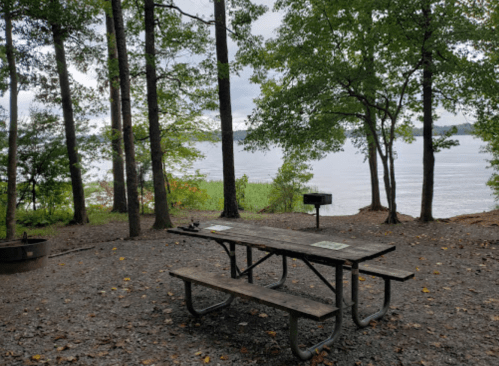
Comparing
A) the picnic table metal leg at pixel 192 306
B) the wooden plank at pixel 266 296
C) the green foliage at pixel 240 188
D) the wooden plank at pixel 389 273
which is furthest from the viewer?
the green foliage at pixel 240 188

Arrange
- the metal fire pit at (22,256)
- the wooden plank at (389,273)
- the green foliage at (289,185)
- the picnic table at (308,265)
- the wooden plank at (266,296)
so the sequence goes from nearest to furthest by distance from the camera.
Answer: the wooden plank at (266,296) < the picnic table at (308,265) < the wooden plank at (389,273) < the metal fire pit at (22,256) < the green foliage at (289,185)

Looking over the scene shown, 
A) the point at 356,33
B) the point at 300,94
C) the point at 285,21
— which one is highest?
the point at 285,21

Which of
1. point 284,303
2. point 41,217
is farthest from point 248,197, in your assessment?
point 284,303

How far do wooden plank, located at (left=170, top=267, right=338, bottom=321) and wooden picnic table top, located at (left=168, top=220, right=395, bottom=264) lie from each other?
0.41m

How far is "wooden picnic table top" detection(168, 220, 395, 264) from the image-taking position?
3395 millimetres

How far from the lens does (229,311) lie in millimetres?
4316

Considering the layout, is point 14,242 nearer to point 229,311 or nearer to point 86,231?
point 86,231

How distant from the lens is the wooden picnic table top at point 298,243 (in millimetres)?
3395

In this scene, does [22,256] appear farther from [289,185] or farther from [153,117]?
[289,185]

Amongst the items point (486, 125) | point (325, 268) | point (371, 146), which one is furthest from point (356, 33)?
point (325, 268)

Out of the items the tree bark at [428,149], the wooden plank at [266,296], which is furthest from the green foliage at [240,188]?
the wooden plank at [266,296]

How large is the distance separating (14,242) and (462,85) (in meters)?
10.1

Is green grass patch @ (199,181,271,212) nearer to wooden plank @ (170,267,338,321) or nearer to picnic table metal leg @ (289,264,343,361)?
wooden plank @ (170,267,338,321)

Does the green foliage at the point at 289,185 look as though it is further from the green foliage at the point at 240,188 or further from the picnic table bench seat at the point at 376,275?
the picnic table bench seat at the point at 376,275
